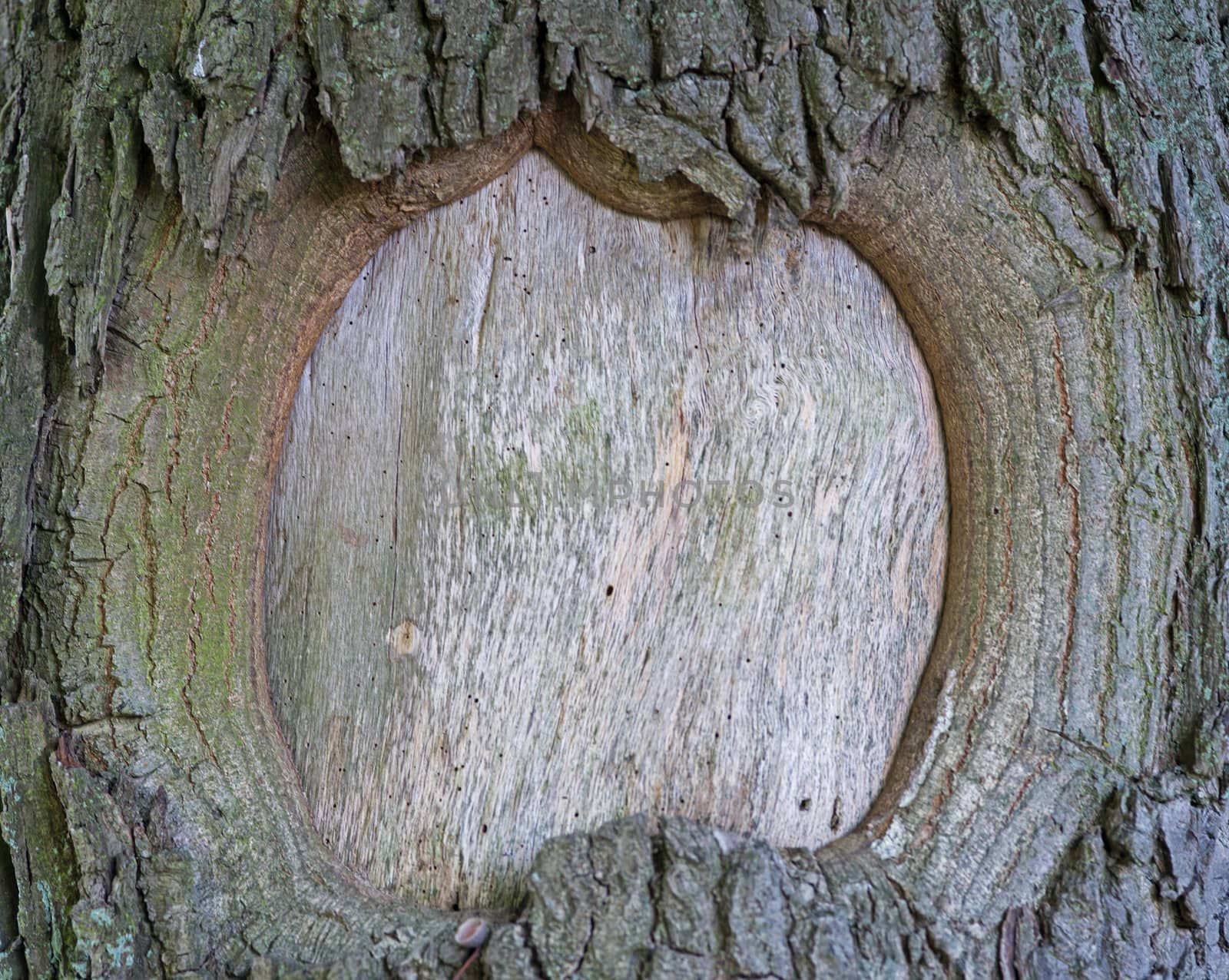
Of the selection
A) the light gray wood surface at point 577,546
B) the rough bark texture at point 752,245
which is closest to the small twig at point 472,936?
the rough bark texture at point 752,245

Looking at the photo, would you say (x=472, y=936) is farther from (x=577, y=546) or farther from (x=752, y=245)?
(x=752, y=245)

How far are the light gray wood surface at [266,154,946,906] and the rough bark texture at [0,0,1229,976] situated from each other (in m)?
0.08

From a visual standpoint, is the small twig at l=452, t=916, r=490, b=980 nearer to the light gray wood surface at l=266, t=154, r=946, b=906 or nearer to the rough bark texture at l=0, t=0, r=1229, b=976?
the rough bark texture at l=0, t=0, r=1229, b=976

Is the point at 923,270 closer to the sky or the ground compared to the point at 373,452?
closer to the sky

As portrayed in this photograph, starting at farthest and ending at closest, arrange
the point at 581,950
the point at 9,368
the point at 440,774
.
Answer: the point at 440,774, the point at 9,368, the point at 581,950

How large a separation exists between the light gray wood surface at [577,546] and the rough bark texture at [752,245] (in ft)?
0.25

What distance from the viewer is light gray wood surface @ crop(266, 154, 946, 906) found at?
1532mm

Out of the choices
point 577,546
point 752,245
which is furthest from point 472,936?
point 752,245

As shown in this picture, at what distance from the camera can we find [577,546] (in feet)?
5.03

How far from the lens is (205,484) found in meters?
1.48

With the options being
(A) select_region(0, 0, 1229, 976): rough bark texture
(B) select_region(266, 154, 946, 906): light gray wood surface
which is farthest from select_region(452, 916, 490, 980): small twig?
(B) select_region(266, 154, 946, 906): light gray wood surface

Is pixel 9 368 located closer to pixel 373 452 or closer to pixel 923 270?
pixel 373 452

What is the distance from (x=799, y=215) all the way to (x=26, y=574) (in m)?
1.33

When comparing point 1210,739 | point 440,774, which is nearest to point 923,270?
point 1210,739
